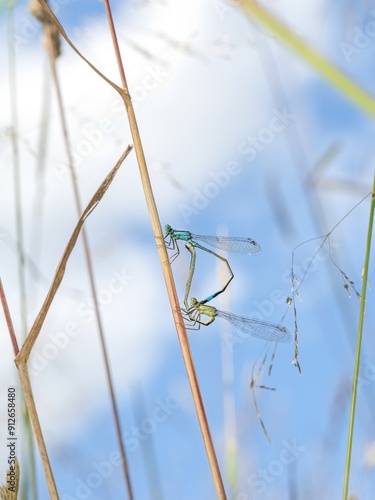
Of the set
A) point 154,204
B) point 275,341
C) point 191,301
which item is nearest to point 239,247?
point 191,301

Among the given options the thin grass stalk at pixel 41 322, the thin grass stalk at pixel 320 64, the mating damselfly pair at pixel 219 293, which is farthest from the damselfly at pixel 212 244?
the thin grass stalk at pixel 320 64

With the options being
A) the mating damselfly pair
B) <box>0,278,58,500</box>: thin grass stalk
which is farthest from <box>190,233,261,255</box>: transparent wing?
<box>0,278,58,500</box>: thin grass stalk

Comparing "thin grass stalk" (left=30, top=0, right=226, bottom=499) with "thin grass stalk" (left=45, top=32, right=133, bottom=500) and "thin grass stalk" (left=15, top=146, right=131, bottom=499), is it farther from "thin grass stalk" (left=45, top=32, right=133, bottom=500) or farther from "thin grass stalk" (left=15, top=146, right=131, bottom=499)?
"thin grass stalk" (left=45, top=32, right=133, bottom=500)

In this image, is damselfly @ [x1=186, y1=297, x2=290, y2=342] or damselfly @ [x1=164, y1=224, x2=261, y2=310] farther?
damselfly @ [x1=164, y1=224, x2=261, y2=310]

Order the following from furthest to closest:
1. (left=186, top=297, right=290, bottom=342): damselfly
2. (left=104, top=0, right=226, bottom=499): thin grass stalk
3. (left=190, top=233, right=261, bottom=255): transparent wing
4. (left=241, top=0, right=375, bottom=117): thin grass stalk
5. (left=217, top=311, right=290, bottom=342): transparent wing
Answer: (left=190, top=233, right=261, bottom=255): transparent wing < (left=217, top=311, right=290, bottom=342): transparent wing < (left=186, top=297, right=290, bottom=342): damselfly < (left=104, top=0, right=226, bottom=499): thin grass stalk < (left=241, top=0, right=375, bottom=117): thin grass stalk

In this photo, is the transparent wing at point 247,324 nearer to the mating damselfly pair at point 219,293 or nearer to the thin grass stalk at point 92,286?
the mating damselfly pair at point 219,293

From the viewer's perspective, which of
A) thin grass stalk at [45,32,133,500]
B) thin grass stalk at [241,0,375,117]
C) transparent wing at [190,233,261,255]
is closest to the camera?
thin grass stalk at [241,0,375,117]

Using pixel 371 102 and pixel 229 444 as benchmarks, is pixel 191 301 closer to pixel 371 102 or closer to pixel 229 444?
pixel 229 444
